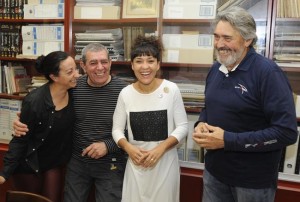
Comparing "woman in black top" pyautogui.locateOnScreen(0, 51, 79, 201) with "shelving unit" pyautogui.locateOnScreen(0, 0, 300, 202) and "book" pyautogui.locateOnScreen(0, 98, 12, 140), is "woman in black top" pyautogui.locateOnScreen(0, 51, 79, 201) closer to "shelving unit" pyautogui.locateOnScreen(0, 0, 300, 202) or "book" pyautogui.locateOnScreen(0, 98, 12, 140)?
"shelving unit" pyautogui.locateOnScreen(0, 0, 300, 202)

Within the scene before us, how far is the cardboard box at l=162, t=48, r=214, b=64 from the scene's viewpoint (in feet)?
8.10

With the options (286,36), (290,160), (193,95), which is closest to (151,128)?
(193,95)

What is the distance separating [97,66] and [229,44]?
32.5 inches

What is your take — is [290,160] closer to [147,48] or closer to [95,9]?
[147,48]

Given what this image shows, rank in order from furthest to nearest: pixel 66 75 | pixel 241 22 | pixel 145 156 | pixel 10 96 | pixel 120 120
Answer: pixel 10 96, pixel 66 75, pixel 120 120, pixel 145 156, pixel 241 22

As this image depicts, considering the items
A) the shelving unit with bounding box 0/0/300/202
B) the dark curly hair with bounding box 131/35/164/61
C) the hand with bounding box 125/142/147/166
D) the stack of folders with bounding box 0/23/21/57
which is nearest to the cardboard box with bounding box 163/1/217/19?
the shelving unit with bounding box 0/0/300/202

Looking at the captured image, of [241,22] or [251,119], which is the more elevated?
[241,22]

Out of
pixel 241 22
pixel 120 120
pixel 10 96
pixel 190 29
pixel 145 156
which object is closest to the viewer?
pixel 241 22

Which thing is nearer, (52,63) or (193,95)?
(52,63)

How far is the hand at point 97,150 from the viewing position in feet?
6.17

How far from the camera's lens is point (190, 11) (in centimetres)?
247

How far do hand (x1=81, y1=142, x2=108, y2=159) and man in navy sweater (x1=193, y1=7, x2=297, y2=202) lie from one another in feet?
2.19

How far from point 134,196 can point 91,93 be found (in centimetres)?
68

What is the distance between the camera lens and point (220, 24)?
141 cm
